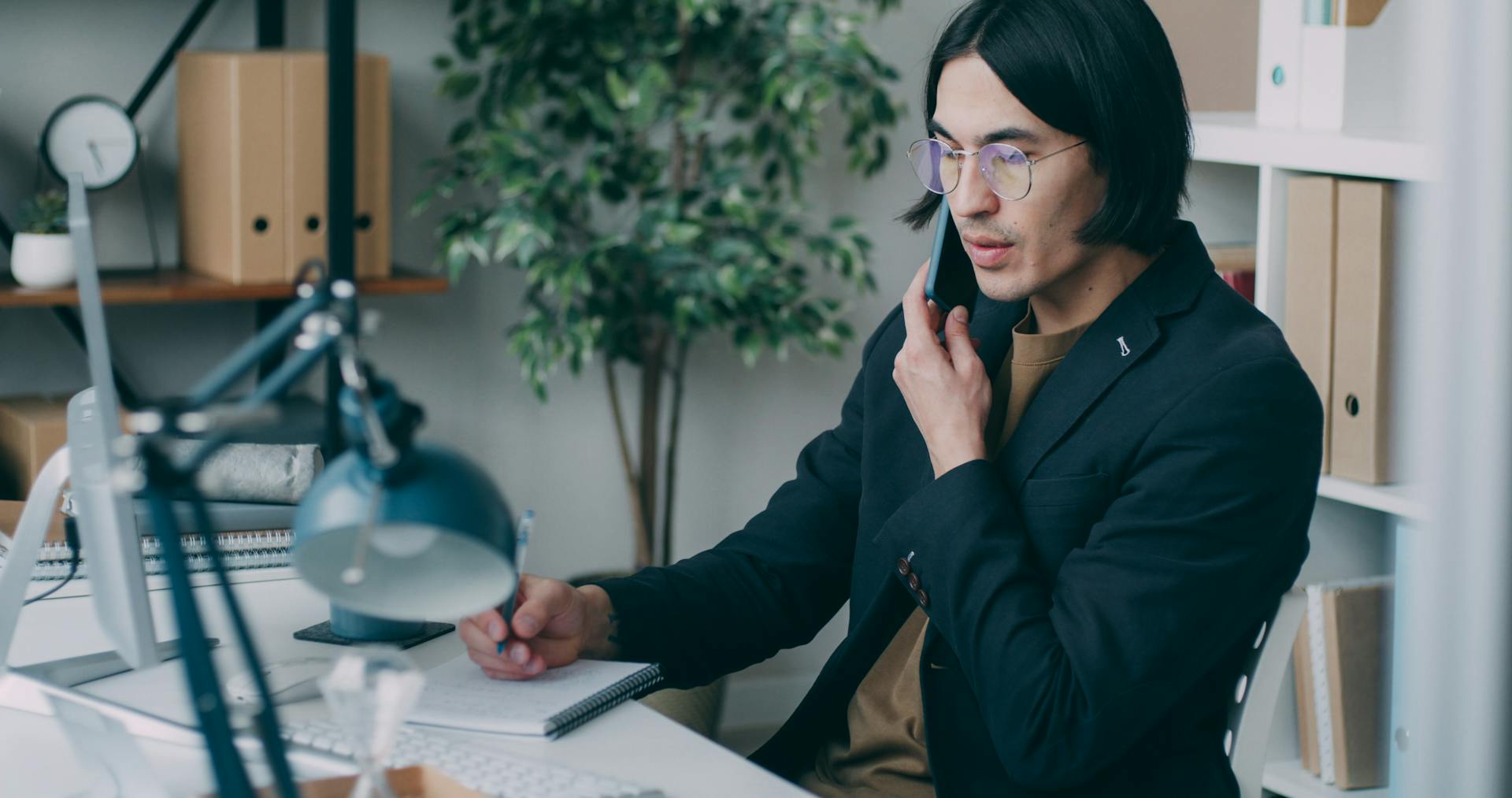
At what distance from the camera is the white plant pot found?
2287 millimetres

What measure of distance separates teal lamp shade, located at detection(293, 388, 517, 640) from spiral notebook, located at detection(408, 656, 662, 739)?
1.29ft

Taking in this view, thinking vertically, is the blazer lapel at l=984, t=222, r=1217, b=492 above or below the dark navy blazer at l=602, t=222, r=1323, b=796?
above

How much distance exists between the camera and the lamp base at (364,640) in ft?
4.50

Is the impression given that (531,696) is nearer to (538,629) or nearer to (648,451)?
(538,629)

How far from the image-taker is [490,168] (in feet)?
8.46

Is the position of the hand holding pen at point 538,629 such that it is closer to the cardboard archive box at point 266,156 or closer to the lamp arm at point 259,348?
the lamp arm at point 259,348

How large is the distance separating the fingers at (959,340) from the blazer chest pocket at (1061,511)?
0.15 m

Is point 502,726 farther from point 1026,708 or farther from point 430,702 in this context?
point 1026,708

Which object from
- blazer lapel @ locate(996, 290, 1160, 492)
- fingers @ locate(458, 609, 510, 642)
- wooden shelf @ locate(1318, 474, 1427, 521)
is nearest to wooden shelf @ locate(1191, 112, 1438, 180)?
wooden shelf @ locate(1318, 474, 1427, 521)

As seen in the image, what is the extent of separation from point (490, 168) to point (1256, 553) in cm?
173

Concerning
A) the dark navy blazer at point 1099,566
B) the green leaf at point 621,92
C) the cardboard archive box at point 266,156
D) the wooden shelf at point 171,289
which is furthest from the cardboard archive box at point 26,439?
the dark navy blazer at point 1099,566

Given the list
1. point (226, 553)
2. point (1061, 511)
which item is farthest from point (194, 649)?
point (226, 553)

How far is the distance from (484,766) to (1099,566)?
507 mm

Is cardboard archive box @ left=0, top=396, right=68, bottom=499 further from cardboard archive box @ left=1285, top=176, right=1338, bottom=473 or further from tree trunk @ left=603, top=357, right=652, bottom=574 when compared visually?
cardboard archive box @ left=1285, top=176, right=1338, bottom=473
